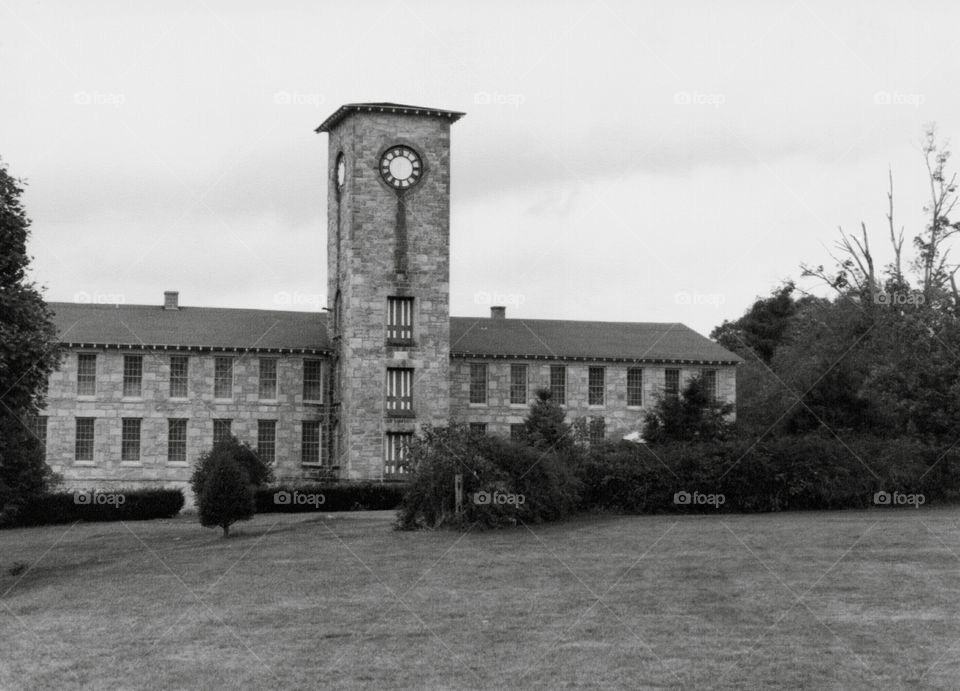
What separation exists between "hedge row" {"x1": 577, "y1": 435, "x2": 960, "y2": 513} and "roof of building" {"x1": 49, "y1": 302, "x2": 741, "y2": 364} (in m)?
20.9

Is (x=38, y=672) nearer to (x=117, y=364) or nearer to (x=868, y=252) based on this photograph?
(x=117, y=364)

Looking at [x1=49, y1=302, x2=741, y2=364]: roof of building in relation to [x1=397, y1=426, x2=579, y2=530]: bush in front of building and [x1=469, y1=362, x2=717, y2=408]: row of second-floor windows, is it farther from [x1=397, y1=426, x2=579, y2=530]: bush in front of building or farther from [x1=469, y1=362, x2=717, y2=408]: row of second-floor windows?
[x1=397, y1=426, x2=579, y2=530]: bush in front of building

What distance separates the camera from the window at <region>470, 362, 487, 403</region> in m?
59.8

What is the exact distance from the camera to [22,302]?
103 ft

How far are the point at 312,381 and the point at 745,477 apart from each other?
24521mm

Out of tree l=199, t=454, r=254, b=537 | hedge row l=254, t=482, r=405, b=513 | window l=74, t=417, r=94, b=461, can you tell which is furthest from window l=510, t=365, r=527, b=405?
tree l=199, t=454, r=254, b=537

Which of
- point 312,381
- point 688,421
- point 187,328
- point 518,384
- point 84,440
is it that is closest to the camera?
point 688,421

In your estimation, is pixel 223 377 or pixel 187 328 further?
pixel 187 328

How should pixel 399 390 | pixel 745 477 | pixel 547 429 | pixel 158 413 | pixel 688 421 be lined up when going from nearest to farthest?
pixel 745 477 → pixel 688 421 → pixel 547 429 → pixel 399 390 → pixel 158 413

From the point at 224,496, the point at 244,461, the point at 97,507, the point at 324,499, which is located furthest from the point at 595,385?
the point at 224,496


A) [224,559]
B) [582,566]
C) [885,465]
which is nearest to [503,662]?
[582,566]

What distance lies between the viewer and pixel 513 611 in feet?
71.1

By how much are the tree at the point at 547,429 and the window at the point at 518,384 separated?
8.57 meters

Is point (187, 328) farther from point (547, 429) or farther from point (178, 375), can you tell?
point (547, 429)
